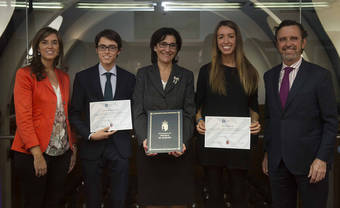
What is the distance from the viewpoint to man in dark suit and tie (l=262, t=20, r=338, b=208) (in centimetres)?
300

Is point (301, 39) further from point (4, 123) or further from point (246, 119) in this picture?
point (4, 123)

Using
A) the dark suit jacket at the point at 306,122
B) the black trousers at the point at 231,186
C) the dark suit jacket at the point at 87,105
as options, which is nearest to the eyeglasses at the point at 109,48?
the dark suit jacket at the point at 87,105

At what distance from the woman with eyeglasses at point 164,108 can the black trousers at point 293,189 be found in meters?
0.77

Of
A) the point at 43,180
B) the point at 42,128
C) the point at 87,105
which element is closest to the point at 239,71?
the point at 87,105

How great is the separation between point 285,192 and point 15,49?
11.1 feet

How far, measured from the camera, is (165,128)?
3.29m

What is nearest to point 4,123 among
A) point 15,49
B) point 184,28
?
point 15,49

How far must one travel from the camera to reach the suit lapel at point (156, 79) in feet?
11.0

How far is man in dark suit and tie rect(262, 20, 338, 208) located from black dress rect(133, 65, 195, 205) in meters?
0.74

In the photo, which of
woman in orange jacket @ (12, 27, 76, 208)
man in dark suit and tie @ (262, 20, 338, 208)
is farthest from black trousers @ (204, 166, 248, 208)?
woman in orange jacket @ (12, 27, 76, 208)

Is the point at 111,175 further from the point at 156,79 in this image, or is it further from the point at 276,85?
the point at 276,85

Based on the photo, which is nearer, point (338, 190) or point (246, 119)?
point (246, 119)

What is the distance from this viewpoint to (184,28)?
4.64 metres

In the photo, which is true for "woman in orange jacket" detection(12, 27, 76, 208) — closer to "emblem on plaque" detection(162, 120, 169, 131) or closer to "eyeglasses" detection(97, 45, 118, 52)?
"eyeglasses" detection(97, 45, 118, 52)
